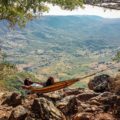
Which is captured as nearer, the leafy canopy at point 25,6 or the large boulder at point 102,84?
the leafy canopy at point 25,6

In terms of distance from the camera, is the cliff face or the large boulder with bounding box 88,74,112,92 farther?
the large boulder with bounding box 88,74,112,92

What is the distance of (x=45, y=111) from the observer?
47.3ft

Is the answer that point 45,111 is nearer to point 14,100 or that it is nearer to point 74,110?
point 74,110

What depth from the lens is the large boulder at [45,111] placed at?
562 inches

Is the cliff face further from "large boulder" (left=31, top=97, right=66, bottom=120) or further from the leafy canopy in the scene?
the leafy canopy

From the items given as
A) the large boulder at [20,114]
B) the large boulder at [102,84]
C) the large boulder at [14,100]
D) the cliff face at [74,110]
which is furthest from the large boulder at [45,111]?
the large boulder at [102,84]

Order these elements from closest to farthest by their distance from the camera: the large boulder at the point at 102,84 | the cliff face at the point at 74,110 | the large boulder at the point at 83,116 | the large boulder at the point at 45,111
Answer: the large boulder at the point at 83,116
the cliff face at the point at 74,110
the large boulder at the point at 45,111
the large boulder at the point at 102,84

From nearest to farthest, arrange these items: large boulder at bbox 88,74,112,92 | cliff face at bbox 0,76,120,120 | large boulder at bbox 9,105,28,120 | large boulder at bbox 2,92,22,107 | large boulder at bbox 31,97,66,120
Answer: cliff face at bbox 0,76,120,120, large boulder at bbox 31,97,66,120, large boulder at bbox 9,105,28,120, large boulder at bbox 2,92,22,107, large boulder at bbox 88,74,112,92

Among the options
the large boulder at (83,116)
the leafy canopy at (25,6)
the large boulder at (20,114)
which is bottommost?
the large boulder at (20,114)

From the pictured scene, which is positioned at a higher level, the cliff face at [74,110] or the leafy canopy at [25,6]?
the leafy canopy at [25,6]

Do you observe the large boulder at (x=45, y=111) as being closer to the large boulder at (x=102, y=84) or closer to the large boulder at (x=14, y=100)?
the large boulder at (x=14, y=100)

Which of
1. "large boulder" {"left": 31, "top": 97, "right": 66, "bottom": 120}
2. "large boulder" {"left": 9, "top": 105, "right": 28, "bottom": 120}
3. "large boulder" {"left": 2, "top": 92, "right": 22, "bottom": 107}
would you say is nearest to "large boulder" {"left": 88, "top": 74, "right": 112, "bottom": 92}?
"large boulder" {"left": 2, "top": 92, "right": 22, "bottom": 107}

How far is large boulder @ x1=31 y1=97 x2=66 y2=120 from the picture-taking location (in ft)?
46.8

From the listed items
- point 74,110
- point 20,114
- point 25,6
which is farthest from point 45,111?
point 25,6
